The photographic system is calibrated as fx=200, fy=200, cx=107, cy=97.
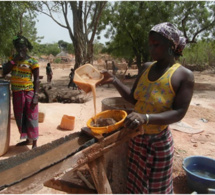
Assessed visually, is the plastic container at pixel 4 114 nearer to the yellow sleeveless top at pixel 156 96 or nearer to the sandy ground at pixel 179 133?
the sandy ground at pixel 179 133

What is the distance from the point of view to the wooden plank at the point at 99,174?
154 centimetres

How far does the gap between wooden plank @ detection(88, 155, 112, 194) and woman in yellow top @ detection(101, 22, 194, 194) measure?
308mm

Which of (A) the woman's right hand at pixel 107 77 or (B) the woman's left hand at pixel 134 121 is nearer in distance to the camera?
(B) the woman's left hand at pixel 134 121

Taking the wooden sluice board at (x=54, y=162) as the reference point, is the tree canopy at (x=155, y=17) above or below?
above

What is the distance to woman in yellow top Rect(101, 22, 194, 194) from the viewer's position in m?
1.43

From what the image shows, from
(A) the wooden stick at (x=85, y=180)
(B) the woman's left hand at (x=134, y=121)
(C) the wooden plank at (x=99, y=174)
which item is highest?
(B) the woman's left hand at (x=134, y=121)

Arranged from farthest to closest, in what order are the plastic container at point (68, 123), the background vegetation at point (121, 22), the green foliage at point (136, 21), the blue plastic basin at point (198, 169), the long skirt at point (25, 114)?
the green foliage at point (136, 21) → the background vegetation at point (121, 22) → the plastic container at point (68, 123) → the long skirt at point (25, 114) → the blue plastic basin at point (198, 169)

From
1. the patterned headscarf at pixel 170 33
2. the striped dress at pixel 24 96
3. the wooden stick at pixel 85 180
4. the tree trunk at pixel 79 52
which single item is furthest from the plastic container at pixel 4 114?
the tree trunk at pixel 79 52

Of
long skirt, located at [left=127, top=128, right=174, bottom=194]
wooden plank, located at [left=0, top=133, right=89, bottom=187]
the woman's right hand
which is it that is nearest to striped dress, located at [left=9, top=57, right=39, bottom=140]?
wooden plank, located at [left=0, top=133, right=89, bottom=187]

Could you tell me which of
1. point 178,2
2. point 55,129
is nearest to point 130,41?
point 178,2

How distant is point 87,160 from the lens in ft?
4.67

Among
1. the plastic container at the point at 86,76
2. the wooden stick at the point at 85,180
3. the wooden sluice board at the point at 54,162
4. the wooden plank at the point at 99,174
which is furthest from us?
the wooden stick at the point at 85,180

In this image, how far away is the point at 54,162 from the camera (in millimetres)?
1387

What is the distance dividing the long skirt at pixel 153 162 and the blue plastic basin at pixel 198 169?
1.14 metres
